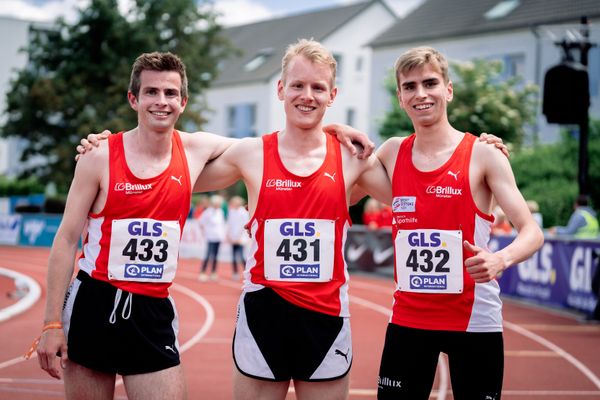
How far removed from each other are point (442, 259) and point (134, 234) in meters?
1.52

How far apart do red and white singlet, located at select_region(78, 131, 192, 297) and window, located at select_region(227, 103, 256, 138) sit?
1655 inches

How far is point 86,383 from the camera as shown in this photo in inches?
169

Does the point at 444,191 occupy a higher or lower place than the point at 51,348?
higher

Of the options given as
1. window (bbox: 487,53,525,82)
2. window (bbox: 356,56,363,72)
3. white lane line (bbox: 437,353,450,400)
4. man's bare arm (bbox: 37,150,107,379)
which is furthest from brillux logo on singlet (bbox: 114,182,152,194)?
window (bbox: 356,56,363,72)

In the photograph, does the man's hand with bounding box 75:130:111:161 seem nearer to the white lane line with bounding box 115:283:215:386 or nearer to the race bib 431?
the race bib 431

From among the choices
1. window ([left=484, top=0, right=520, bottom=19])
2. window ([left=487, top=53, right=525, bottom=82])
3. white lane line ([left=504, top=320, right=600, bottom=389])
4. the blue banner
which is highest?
window ([left=484, top=0, right=520, bottom=19])

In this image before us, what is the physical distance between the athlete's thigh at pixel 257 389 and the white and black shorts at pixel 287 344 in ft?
0.10

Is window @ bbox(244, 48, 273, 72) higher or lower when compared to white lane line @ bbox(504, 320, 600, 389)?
higher

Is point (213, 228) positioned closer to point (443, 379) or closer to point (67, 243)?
point (443, 379)

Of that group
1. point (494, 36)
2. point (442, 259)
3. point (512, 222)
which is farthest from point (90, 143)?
point (494, 36)

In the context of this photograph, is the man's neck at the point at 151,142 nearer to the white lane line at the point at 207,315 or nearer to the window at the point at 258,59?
the white lane line at the point at 207,315

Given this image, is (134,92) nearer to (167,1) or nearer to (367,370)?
(367,370)

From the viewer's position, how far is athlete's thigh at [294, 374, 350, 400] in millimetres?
4238

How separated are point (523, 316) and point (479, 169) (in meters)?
10.6
